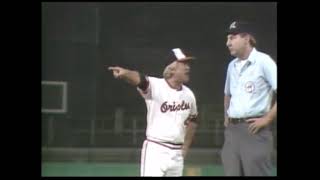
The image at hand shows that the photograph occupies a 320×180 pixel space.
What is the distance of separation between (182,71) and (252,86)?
71cm

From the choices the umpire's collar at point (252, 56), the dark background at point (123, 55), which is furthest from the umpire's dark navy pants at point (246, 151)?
the umpire's collar at point (252, 56)

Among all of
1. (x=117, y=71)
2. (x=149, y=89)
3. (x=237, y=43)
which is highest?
(x=237, y=43)

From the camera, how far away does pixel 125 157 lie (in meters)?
6.93

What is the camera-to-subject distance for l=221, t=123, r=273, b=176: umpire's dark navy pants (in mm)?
6910

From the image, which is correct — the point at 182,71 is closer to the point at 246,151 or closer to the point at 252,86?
the point at 252,86

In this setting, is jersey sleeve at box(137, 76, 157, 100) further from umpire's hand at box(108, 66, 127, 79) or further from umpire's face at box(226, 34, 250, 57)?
umpire's face at box(226, 34, 250, 57)

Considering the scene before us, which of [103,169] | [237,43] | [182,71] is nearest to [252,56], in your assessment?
[237,43]

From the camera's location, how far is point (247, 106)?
22.6 ft

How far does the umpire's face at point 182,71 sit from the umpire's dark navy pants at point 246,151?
655 millimetres

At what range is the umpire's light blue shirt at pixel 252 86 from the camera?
271 inches

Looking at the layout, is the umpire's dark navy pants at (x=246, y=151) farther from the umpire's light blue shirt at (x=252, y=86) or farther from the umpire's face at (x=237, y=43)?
the umpire's face at (x=237, y=43)
